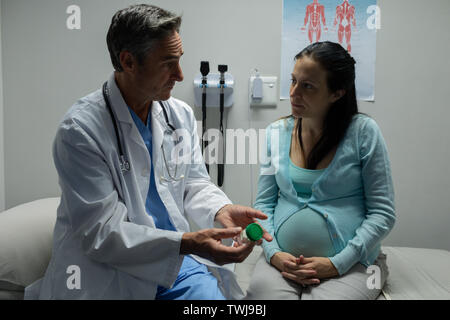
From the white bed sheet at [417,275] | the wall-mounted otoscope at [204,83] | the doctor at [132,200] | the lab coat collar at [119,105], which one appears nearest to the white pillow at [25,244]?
the doctor at [132,200]

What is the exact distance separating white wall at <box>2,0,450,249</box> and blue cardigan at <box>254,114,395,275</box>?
0.66 metres

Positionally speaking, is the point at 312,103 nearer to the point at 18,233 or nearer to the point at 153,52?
the point at 153,52

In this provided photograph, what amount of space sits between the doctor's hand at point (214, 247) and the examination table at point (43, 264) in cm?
37

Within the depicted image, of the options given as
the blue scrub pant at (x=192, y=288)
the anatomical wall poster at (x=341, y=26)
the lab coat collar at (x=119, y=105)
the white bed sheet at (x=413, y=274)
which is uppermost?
the anatomical wall poster at (x=341, y=26)

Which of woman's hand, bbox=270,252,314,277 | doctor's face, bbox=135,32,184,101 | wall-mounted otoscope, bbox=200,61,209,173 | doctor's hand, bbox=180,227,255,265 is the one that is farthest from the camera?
wall-mounted otoscope, bbox=200,61,209,173

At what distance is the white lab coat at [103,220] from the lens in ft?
2.96

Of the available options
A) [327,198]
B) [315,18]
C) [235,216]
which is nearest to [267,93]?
[315,18]

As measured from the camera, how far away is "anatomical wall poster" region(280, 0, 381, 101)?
172 centimetres

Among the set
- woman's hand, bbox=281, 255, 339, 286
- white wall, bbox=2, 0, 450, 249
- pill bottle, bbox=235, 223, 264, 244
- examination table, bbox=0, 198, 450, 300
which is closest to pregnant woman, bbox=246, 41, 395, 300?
woman's hand, bbox=281, 255, 339, 286

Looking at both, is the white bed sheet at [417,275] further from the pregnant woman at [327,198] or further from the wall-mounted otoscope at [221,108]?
the wall-mounted otoscope at [221,108]

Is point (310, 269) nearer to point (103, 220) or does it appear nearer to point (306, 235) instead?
point (306, 235)

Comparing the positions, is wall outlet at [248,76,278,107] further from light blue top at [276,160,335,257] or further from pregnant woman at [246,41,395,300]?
light blue top at [276,160,335,257]

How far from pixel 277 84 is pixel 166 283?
122cm

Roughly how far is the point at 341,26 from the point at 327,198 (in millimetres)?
998
